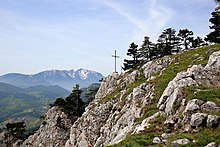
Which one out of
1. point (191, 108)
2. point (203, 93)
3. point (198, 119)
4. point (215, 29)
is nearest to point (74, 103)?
point (215, 29)

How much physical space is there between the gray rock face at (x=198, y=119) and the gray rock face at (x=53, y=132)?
177 feet

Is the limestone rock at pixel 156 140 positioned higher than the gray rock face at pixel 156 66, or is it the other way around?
the gray rock face at pixel 156 66

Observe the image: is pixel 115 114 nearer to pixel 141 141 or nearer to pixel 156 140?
pixel 141 141

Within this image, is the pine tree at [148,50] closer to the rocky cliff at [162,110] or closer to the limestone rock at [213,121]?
the rocky cliff at [162,110]

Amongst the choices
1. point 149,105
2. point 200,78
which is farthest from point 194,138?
point 149,105

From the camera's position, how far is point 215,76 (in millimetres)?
27922

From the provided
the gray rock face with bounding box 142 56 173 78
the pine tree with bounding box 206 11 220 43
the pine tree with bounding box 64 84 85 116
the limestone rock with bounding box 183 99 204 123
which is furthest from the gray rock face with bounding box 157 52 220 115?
the pine tree with bounding box 64 84 85 116

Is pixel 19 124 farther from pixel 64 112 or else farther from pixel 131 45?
pixel 131 45

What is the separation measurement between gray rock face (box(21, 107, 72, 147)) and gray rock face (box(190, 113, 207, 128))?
177ft

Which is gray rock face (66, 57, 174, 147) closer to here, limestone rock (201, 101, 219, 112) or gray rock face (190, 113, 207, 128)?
limestone rock (201, 101, 219, 112)

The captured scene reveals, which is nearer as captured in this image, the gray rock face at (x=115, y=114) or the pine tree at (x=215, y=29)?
the gray rock face at (x=115, y=114)

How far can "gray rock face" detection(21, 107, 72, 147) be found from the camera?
68625 mm

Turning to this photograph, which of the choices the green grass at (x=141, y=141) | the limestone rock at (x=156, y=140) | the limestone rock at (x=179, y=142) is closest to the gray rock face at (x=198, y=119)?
the limestone rock at (x=179, y=142)

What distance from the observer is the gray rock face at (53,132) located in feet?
225
